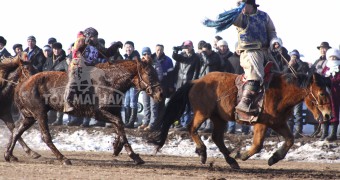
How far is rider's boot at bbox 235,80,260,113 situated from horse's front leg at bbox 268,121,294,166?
0.56 metres

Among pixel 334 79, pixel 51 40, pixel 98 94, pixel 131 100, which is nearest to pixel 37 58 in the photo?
pixel 51 40

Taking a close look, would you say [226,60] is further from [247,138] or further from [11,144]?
[11,144]

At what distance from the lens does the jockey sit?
54.0 ft

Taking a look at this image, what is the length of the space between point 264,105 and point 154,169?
217 centimetres

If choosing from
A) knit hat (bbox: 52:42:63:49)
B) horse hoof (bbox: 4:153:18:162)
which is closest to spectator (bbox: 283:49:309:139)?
knit hat (bbox: 52:42:63:49)

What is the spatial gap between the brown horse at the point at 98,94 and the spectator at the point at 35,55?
560cm

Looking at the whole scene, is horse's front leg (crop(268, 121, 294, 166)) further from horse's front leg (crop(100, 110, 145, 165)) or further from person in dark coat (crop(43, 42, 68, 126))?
person in dark coat (crop(43, 42, 68, 126))

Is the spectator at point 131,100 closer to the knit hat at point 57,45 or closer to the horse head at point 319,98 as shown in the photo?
the knit hat at point 57,45

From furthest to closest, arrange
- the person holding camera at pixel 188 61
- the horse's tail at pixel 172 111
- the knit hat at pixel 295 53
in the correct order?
the person holding camera at pixel 188 61
the knit hat at pixel 295 53
the horse's tail at pixel 172 111

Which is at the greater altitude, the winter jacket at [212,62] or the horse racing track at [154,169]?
the winter jacket at [212,62]

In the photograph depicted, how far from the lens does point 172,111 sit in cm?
1677

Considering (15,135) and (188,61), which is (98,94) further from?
(188,61)

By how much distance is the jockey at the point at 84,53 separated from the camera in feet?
54.0

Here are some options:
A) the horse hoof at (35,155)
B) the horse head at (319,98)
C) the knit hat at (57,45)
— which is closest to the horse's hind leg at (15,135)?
the horse hoof at (35,155)
